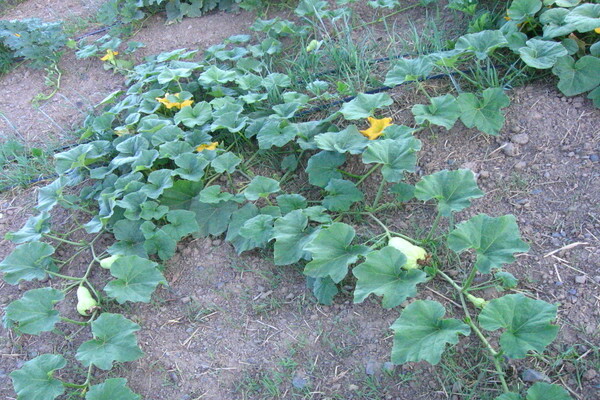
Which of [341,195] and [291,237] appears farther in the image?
[341,195]

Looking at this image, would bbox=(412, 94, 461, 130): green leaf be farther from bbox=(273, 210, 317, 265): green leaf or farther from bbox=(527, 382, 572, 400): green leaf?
bbox=(527, 382, 572, 400): green leaf

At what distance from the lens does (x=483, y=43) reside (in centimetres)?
267

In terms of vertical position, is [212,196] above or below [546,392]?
above

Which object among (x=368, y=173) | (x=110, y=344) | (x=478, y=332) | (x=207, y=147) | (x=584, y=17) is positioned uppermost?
(x=584, y=17)

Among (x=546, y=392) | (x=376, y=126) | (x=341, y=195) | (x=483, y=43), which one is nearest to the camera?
(x=546, y=392)

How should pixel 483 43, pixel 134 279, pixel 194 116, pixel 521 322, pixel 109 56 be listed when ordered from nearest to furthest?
pixel 521 322 → pixel 134 279 → pixel 483 43 → pixel 194 116 → pixel 109 56

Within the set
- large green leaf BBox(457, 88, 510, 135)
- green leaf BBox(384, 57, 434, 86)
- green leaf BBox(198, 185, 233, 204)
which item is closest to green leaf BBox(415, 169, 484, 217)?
large green leaf BBox(457, 88, 510, 135)

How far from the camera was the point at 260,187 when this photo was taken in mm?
2430

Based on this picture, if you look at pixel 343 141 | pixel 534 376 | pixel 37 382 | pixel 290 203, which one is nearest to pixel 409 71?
pixel 343 141

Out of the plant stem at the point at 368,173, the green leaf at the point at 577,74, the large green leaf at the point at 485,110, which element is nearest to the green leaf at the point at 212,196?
the plant stem at the point at 368,173

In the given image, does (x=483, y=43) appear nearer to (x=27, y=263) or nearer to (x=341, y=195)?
(x=341, y=195)

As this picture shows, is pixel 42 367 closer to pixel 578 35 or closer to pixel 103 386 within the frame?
pixel 103 386

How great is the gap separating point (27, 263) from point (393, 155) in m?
1.69

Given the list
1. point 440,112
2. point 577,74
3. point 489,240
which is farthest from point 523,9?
point 489,240
